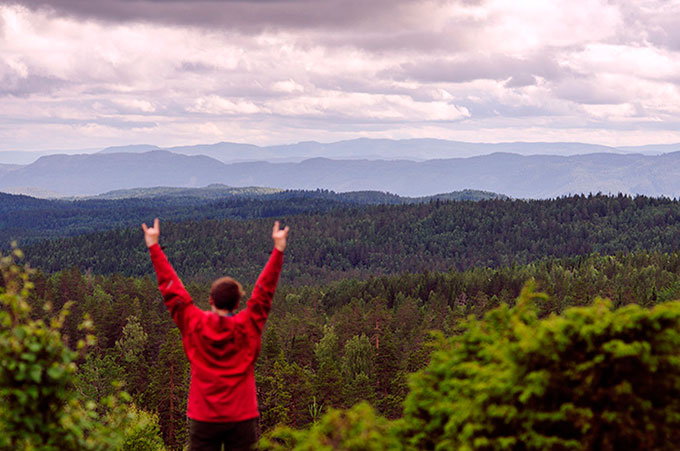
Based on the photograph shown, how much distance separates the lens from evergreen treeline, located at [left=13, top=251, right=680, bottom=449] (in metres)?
62.0

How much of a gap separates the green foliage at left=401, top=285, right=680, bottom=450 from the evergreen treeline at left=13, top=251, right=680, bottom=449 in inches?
116

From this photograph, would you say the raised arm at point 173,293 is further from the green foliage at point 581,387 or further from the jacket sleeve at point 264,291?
the green foliage at point 581,387

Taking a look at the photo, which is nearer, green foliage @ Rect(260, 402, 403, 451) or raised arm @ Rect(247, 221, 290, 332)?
green foliage @ Rect(260, 402, 403, 451)

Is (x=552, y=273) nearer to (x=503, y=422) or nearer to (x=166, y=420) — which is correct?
(x=166, y=420)

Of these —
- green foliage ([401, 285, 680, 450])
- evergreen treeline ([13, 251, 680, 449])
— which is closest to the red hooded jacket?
evergreen treeline ([13, 251, 680, 449])

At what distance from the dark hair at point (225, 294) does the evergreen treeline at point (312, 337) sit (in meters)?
3.20

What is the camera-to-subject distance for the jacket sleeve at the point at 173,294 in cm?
1219

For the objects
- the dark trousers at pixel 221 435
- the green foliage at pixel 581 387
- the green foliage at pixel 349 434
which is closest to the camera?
the green foliage at pixel 349 434

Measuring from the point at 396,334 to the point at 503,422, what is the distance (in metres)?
97.3

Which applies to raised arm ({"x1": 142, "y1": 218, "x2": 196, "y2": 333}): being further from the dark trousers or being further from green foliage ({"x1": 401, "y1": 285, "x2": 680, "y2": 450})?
green foliage ({"x1": 401, "y1": 285, "x2": 680, "y2": 450})

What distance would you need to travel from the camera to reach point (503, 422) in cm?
1211

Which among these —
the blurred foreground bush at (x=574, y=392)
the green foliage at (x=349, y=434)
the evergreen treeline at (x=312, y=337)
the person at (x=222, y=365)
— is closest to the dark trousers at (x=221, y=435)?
the person at (x=222, y=365)

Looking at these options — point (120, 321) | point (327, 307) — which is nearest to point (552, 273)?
point (327, 307)

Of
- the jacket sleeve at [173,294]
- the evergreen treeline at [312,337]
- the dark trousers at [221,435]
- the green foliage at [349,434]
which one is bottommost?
the evergreen treeline at [312,337]
